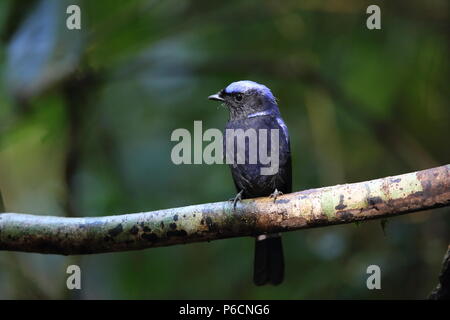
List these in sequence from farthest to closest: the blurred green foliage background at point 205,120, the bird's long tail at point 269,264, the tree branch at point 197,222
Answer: the blurred green foliage background at point 205,120
the bird's long tail at point 269,264
the tree branch at point 197,222

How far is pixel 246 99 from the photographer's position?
4652 mm

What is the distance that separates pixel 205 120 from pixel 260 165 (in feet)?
5.93

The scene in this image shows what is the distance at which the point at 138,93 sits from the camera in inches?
261

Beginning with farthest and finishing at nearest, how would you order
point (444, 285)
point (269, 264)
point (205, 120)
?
point (205, 120) < point (269, 264) < point (444, 285)

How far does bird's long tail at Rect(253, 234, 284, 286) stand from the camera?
15.1 ft

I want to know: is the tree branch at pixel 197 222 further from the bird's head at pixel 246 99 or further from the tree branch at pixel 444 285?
the bird's head at pixel 246 99

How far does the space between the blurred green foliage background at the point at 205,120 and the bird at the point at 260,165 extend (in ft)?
2.02

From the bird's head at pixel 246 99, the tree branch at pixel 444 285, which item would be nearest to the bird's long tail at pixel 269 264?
the bird's head at pixel 246 99

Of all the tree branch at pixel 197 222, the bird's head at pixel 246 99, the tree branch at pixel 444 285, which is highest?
the bird's head at pixel 246 99

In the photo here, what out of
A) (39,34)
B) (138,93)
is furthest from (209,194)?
(39,34)

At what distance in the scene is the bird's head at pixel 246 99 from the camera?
4.63 m

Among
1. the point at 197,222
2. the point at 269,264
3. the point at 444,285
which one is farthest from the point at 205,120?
the point at 444,285

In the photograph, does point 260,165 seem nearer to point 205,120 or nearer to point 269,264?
point 269,264

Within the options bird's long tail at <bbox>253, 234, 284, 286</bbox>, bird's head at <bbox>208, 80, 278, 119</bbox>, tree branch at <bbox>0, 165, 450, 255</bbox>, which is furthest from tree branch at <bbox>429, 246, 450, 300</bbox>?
bird's head at <bbox>208, 80, 278, 119</bbox>
